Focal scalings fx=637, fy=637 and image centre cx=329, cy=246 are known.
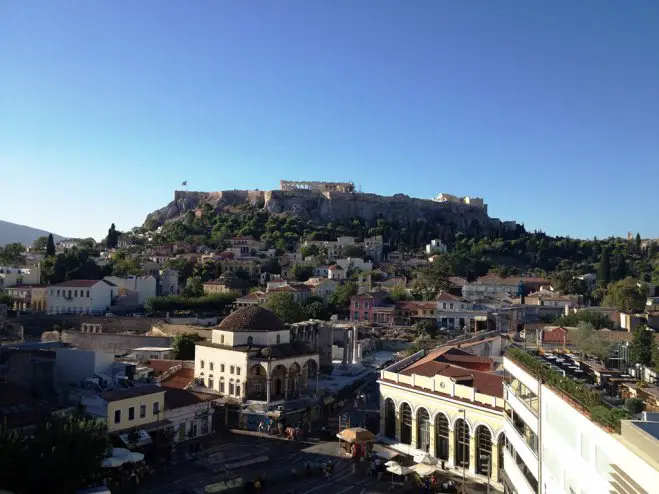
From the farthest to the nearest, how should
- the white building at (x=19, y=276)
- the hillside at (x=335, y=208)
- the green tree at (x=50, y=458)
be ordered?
the hillside at (x=335, y=208) → the white building at (x=19, y=276) → the green tree at (x=50, y=458)

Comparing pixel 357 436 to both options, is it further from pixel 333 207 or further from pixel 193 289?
pixel 333 207

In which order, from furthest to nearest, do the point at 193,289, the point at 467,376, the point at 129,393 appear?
the point at 193,289
the point at 467,376
the point at 129,393

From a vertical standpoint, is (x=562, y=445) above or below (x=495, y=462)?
above

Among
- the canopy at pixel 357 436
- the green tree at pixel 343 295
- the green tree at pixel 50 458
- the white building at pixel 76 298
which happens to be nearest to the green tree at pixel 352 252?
Result: the green tree at pixel 343 295


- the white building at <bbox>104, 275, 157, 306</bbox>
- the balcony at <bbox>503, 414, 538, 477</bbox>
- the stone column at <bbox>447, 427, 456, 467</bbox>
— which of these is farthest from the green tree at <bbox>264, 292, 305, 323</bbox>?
the balcony at <bbox>503, 414, 538, 477</bbox>

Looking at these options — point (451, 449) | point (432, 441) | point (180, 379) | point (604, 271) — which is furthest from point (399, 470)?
point (604, 271)

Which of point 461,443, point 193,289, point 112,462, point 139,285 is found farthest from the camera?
point 193,289

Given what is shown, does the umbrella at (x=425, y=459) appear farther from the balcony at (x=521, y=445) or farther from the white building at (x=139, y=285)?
the white building at (x=139, y=285)
